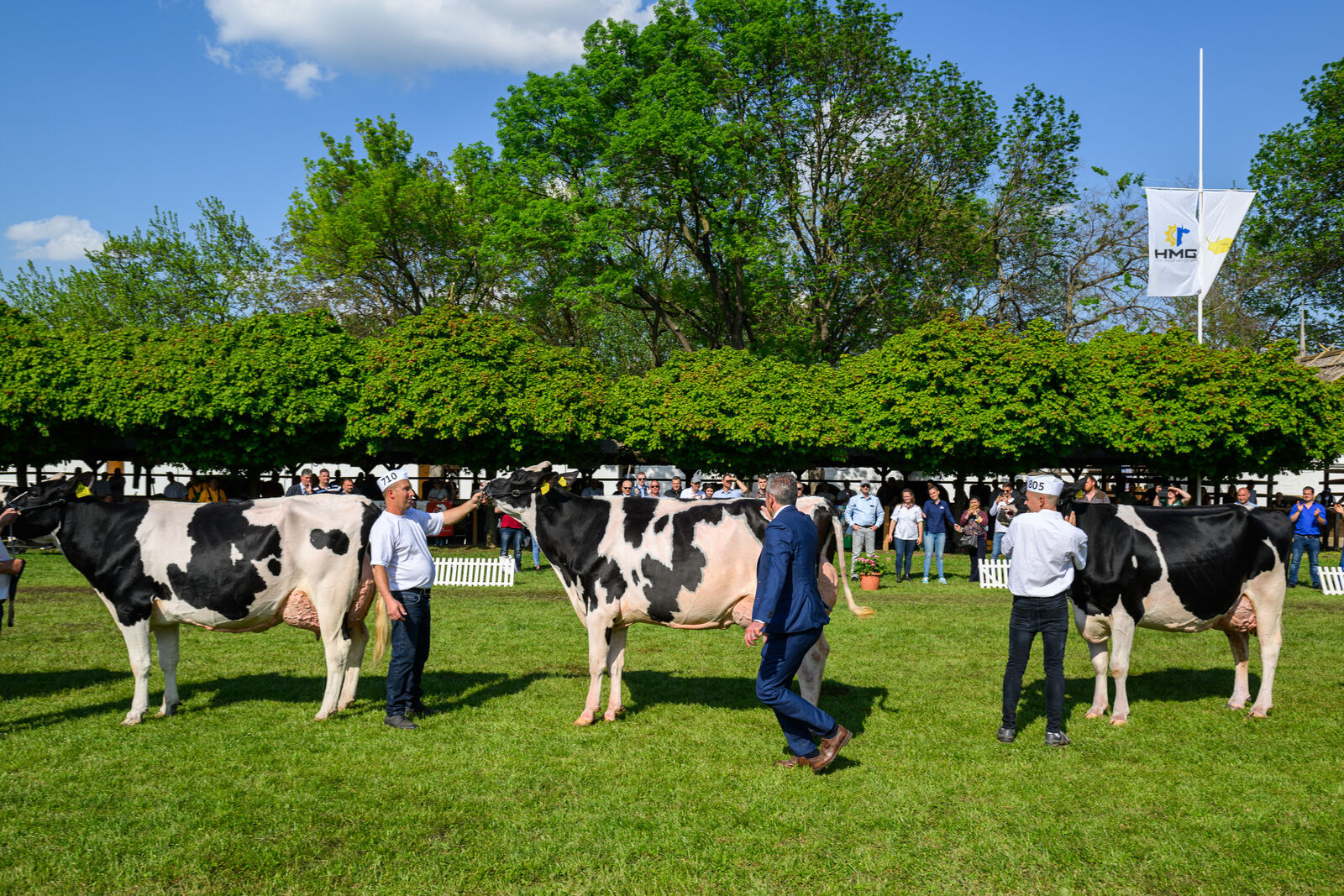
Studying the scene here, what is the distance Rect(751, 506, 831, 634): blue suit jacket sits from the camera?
691 centimetres

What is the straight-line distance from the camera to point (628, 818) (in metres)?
6.24

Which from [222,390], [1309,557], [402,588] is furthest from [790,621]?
[222,390]

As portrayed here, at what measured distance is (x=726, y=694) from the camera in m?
9.91

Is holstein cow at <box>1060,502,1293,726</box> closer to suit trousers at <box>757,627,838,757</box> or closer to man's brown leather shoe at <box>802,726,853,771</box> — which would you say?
man's brown leather shoe at <box>802,726,853,771</box>

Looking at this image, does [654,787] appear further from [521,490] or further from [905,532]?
[905,532]

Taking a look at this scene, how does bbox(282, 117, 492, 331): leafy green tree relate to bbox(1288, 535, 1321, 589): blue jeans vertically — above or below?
above

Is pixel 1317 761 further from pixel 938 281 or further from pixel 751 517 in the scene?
pixel 938 281

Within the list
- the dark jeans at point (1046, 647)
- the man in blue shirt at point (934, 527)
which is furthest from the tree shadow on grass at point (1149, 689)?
the man in blue shirt at point (934, 527)

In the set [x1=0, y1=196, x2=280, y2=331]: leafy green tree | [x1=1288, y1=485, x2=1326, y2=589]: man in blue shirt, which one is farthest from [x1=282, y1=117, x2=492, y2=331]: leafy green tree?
[x1=1288, y1=485, x2=1326, y2=589]: man in blue shirt

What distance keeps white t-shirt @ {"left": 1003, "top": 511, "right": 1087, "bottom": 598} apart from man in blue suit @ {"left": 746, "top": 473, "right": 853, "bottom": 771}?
213cm

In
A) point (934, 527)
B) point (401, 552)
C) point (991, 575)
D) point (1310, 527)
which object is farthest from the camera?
point (934, 527)

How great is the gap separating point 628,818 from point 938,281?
117 feet

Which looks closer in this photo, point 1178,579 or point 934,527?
point 1178,579

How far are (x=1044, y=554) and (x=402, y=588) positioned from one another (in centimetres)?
597
